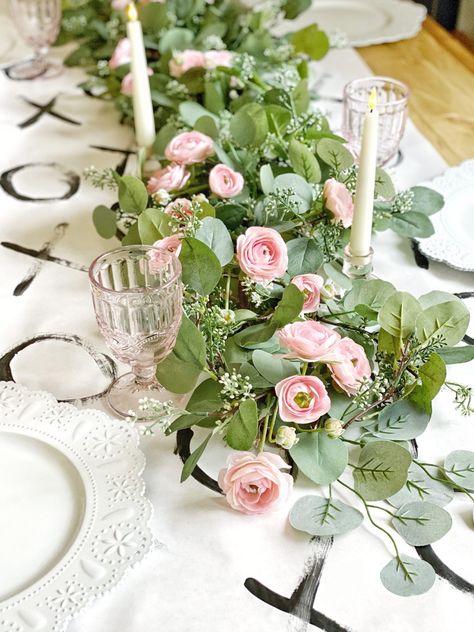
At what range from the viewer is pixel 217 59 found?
1.41 meters

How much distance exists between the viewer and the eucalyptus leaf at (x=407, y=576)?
69 cm

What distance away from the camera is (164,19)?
1.60m

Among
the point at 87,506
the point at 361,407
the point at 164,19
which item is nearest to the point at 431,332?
the point at 361,407

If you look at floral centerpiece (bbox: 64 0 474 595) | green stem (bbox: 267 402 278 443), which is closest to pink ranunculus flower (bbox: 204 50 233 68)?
floral centerpiece (bbox: 64 0 474 595)

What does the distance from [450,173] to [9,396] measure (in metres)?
0.79

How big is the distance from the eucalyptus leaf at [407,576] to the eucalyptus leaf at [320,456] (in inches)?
3.8

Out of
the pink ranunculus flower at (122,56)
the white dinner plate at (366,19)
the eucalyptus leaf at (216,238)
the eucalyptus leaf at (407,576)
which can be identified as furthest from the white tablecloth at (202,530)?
the white dinner plate at (366,19)

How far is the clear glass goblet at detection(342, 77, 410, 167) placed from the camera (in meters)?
1.28

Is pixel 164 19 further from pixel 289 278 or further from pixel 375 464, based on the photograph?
pixel 375 464

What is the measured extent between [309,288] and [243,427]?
0.20m

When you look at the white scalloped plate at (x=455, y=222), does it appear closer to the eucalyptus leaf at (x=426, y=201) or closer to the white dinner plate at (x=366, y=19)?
the eucalyptus leaf at (x=426, y=201)

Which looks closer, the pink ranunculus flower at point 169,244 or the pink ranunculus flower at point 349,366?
the pink ranunculus flower at point 349,366

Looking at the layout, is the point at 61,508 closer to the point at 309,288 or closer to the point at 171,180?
the point at 309,288

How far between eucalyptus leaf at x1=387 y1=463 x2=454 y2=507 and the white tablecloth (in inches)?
0.6
